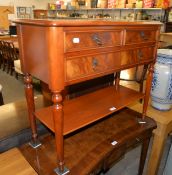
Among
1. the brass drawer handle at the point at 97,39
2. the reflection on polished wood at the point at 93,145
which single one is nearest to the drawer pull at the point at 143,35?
the brass drawer handle at the point at 97,39

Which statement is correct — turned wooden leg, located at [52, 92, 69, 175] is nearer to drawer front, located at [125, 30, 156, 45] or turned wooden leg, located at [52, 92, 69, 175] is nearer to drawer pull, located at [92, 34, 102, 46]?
drawer pull, located at [92, 34, 102, 46]

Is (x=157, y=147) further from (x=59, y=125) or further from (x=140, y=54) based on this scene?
(x=59, y=125)

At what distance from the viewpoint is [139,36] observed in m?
1.08

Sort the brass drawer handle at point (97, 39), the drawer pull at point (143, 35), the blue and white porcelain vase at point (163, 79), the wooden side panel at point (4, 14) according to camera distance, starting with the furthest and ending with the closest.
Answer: the wooden side panel at point (4, 14), the blue and white porcelain vase at point (163, 79), the drawer pull at point (143, 35), the brass drawer handle at point (97, 39)

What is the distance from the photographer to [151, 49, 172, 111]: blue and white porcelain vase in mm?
1363

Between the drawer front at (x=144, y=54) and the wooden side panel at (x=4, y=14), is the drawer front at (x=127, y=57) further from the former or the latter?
the wooden side panel at (x=4, y=14)

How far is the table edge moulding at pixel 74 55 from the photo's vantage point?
743mm

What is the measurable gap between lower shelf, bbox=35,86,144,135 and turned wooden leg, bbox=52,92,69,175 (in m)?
0.05

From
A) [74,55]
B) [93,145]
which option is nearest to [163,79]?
[93,145]

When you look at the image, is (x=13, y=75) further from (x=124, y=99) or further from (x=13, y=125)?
(x=124, y=99)

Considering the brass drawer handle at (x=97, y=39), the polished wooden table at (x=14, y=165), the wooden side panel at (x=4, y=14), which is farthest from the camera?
the wooden side panel at (x=4, y=14)

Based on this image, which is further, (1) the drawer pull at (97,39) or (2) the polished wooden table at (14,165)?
(2) the polished wooden table at (14,165)

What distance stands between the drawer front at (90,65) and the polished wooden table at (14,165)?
0.55 meters

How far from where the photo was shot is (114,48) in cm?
95
